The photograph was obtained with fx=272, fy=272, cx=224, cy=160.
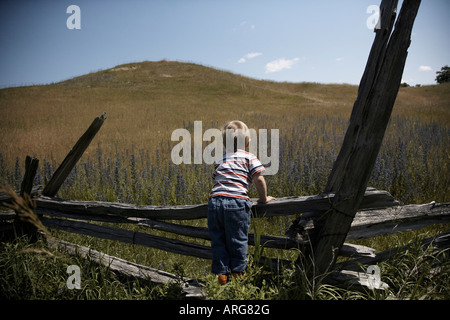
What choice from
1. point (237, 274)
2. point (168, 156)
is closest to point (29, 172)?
point (237, 274)

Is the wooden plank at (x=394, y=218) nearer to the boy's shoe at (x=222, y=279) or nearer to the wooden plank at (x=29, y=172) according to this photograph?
the boy's shoe at (x=222, y=279)

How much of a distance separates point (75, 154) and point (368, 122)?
10.1ft

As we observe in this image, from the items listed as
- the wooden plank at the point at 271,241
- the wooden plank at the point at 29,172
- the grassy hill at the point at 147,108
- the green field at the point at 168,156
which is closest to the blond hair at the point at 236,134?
the green field at the point at 168,156

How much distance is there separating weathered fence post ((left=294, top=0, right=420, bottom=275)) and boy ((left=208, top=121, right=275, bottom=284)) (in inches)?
24.5

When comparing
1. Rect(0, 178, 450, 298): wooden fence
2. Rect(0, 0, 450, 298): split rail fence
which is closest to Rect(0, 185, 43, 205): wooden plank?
Rect(0, 178, 450, 298): wooden fence

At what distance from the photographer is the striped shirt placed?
94.1 inches

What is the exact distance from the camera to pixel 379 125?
202cm

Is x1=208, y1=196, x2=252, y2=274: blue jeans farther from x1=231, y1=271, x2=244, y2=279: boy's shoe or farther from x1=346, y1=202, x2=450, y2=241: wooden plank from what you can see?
x1=346, y1=202, x2=450, y2=241: wooden plank

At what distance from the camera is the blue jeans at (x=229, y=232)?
7.61 ft

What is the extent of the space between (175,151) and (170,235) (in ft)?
16.9

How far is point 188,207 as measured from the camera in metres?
2.83
